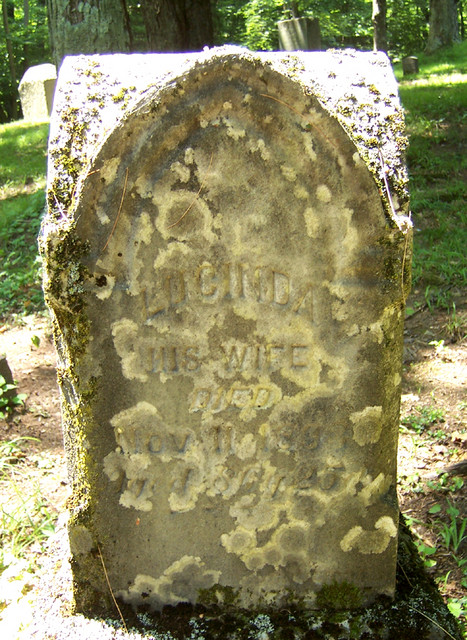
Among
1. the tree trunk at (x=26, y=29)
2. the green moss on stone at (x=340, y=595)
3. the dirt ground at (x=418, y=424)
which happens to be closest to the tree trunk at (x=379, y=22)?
the dirt ground at (x=418, y=424)

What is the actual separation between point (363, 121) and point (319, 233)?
33cm

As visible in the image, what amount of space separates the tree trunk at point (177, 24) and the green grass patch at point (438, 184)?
2.22 m

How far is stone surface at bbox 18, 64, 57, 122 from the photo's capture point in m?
9.55

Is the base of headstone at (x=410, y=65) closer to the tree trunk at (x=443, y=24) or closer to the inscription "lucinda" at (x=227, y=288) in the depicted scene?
the tree trunk at (x=443, y=24)

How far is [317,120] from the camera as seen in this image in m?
1.57

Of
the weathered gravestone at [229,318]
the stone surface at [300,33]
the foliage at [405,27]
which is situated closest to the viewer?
the weathered gravestone at [229,318]

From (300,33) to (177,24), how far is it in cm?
491

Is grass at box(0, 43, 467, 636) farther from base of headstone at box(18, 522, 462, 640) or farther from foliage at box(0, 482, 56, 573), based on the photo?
base of headstone at box(18, 522, 462, 640)

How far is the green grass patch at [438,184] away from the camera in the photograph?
14.5 ft

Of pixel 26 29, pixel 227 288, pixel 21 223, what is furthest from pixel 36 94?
pixel 26 29

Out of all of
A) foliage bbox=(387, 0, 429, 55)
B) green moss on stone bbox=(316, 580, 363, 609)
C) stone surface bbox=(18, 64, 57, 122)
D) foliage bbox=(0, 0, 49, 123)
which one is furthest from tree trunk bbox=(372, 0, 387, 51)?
foliage bbox=(387, 0, 429, 55)

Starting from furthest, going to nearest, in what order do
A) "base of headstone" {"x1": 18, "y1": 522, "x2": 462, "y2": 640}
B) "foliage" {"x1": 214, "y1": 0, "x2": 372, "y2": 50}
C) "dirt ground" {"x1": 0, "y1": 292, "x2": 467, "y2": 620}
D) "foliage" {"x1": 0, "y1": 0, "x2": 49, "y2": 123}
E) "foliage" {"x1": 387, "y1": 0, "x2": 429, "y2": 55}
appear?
"foliage" {"x1": 387, "y1": 0, "x2": 429, "y2": 55}
"foliage" {"x1": 0, "y1": 0, "x2": 49, "y2": 123}
"foliage" {"x1": 214, "y1": 0, "x2": 372, "y2": 50}
"dirt ground" {"x1": 0, "y1": 292, "x2": 467, "y2": 620}
"base of headstone" {"x1": 18, "y1": 522, "x2": 462, "y2": 640}

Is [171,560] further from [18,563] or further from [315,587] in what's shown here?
[18,563]

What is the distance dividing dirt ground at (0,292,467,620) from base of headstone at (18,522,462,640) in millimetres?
449
